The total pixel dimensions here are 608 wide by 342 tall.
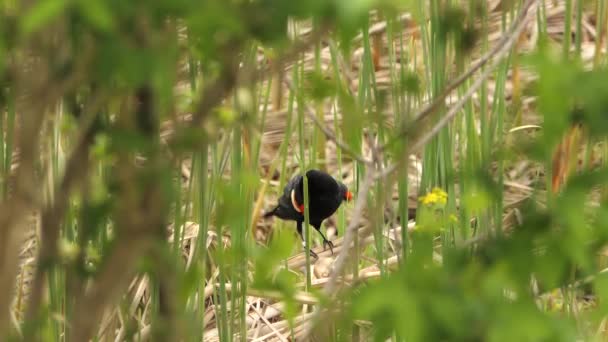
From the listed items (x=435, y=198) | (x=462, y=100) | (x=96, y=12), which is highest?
(x=96, y=12)

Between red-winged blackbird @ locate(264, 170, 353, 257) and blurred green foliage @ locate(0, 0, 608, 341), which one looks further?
red-winged blackbird @ locate(264, 170, 353, 257)

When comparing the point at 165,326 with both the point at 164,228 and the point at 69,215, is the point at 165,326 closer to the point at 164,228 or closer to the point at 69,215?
the point at 164,228

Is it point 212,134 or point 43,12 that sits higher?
point 43,12

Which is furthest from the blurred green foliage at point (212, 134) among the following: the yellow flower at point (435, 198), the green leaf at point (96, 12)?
the yellow flower at point (435, 198)

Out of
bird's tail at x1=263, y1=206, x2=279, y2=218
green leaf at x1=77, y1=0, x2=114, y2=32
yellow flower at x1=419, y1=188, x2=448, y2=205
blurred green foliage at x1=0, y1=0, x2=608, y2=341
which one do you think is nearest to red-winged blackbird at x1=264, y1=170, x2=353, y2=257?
bird's tail at x1=263, y1=206, x2=279, y2=218

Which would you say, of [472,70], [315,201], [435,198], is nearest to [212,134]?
[472,70]

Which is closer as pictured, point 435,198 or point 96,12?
point 96,12

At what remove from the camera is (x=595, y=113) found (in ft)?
3.03

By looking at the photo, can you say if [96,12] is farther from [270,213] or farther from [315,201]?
[315,201]

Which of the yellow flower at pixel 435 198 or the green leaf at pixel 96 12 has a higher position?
the green leaf at pixel 96 12

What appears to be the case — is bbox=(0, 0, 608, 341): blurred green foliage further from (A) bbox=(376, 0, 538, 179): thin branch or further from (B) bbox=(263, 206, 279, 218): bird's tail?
(B) bbox=(263, 206, 279, 218): bird's tail

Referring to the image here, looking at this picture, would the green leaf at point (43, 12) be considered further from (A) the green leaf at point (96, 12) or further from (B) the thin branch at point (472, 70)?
(B) the thin branch at point (472, 70)

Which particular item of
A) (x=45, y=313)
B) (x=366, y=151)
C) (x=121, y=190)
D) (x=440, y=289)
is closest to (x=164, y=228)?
(x=121, y=190)

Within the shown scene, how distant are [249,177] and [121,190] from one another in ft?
0.43
